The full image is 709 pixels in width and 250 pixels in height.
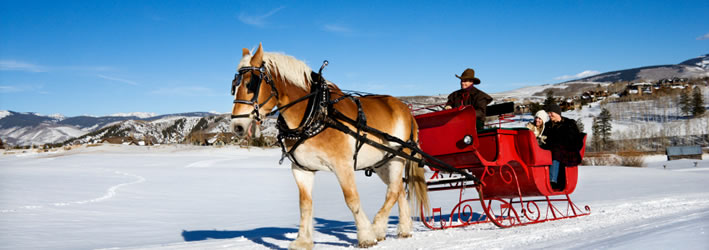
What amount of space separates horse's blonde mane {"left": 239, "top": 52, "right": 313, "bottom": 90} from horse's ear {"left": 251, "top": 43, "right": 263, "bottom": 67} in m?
0.06

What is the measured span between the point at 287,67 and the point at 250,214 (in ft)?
27.2

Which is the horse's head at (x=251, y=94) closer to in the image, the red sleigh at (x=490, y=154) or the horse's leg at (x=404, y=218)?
the horse's leg at (x=404, y=218)

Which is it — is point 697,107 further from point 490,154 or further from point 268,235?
point 268,235

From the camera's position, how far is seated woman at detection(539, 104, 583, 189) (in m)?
7.23

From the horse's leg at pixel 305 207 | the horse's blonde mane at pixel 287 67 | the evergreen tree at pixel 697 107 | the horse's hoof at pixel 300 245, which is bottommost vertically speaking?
the horse's hoof at pixel 300 245

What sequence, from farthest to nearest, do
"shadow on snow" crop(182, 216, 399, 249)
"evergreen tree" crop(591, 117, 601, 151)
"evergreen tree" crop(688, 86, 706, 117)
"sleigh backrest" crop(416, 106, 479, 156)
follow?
"evergreen tree" crop(688, 86, 706, 117) → "evergreen tree" crop(591, 117, 601, 151) → "sleigh backrest" crop(416, 106, 479, 156) → "shadow on snow" crop(182, 216, 399, 249)

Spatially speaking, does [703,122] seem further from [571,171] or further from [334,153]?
[334,153]

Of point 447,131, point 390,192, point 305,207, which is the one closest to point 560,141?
point 447,131

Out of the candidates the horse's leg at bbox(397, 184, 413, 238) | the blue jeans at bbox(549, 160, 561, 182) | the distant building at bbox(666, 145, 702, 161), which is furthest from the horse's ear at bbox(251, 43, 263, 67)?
the distant building at bbox(666, 145, 702, 161)

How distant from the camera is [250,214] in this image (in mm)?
12375

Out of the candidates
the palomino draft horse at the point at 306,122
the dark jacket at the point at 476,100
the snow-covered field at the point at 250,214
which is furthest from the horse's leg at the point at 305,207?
the dark jacket at the point at 476,100

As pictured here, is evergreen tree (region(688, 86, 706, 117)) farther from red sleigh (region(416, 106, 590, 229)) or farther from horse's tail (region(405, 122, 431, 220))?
horse's tail (region(405, 122, 431, 220))

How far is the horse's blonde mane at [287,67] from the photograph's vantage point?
480 centimetres

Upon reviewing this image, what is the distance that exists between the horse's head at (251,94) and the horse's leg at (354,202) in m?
0.99
